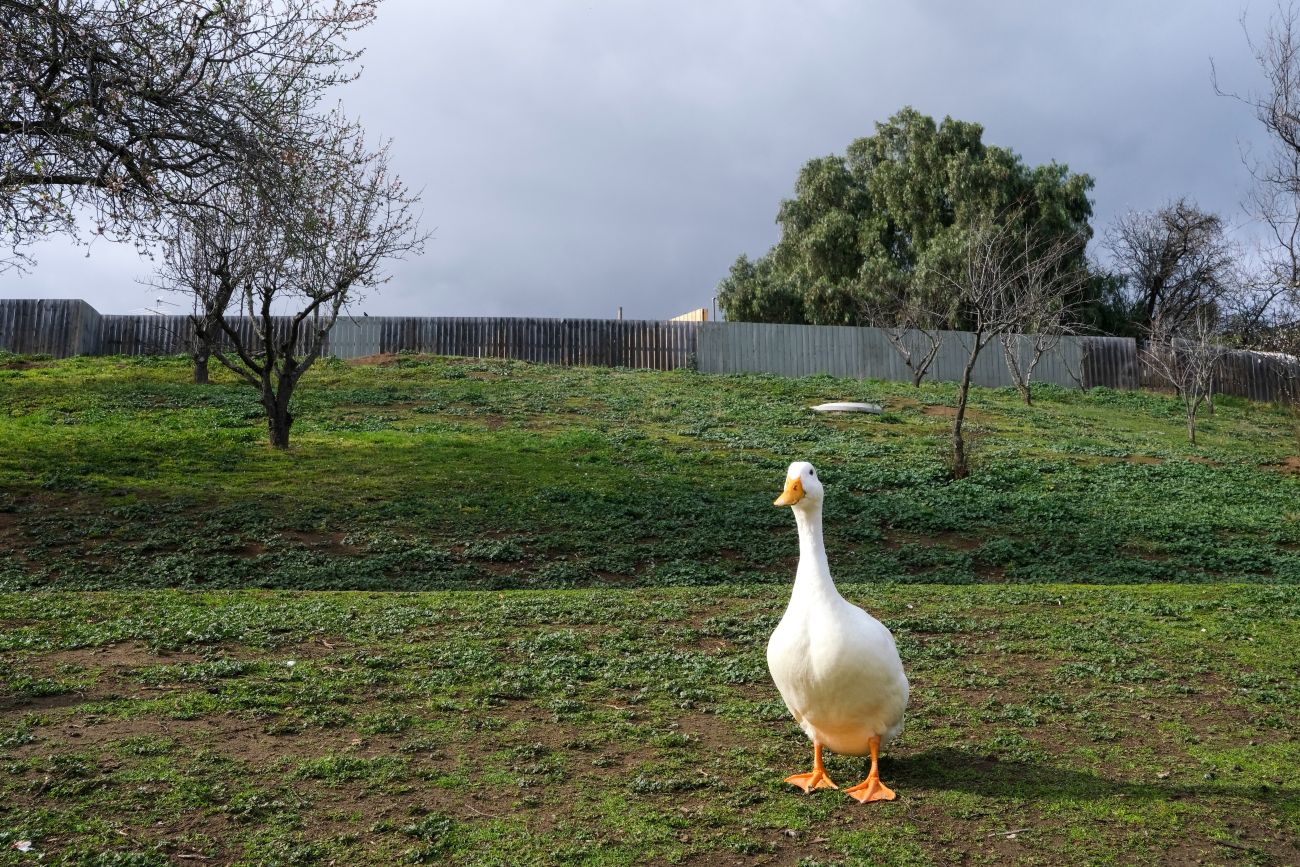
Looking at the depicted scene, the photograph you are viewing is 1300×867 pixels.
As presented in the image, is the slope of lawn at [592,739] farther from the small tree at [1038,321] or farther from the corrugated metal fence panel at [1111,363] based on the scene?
the corrugated metal fence panel at [1111,363]

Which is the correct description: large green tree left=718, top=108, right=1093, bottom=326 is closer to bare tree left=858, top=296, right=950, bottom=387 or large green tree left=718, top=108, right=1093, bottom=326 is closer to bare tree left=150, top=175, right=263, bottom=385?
bare tree left=858, top=296, right=950, bottom=387

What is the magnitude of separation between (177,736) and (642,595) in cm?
465

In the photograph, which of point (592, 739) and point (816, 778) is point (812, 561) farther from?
point (592, 739)

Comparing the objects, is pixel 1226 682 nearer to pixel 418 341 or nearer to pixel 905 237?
pixel 418 341

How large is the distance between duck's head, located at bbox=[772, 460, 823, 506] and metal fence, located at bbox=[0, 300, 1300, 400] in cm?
2450

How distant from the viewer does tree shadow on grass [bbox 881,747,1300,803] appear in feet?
16.8

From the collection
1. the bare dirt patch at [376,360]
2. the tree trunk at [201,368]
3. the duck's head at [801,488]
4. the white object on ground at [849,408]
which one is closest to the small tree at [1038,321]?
the white object on ground at [849,408]

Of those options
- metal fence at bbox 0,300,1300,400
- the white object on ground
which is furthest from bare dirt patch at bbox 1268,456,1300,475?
metal fence at bbox 0,300,1300,400

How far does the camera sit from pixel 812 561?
514 centimetres

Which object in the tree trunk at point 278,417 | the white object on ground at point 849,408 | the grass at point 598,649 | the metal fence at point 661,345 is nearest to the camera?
the grass at point 598,649

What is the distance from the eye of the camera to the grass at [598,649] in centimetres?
473

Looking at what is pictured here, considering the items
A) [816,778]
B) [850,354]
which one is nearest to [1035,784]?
[816,778]

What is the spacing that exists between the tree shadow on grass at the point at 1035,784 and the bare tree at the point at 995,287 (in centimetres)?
1126

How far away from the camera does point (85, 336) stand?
95.0ft
